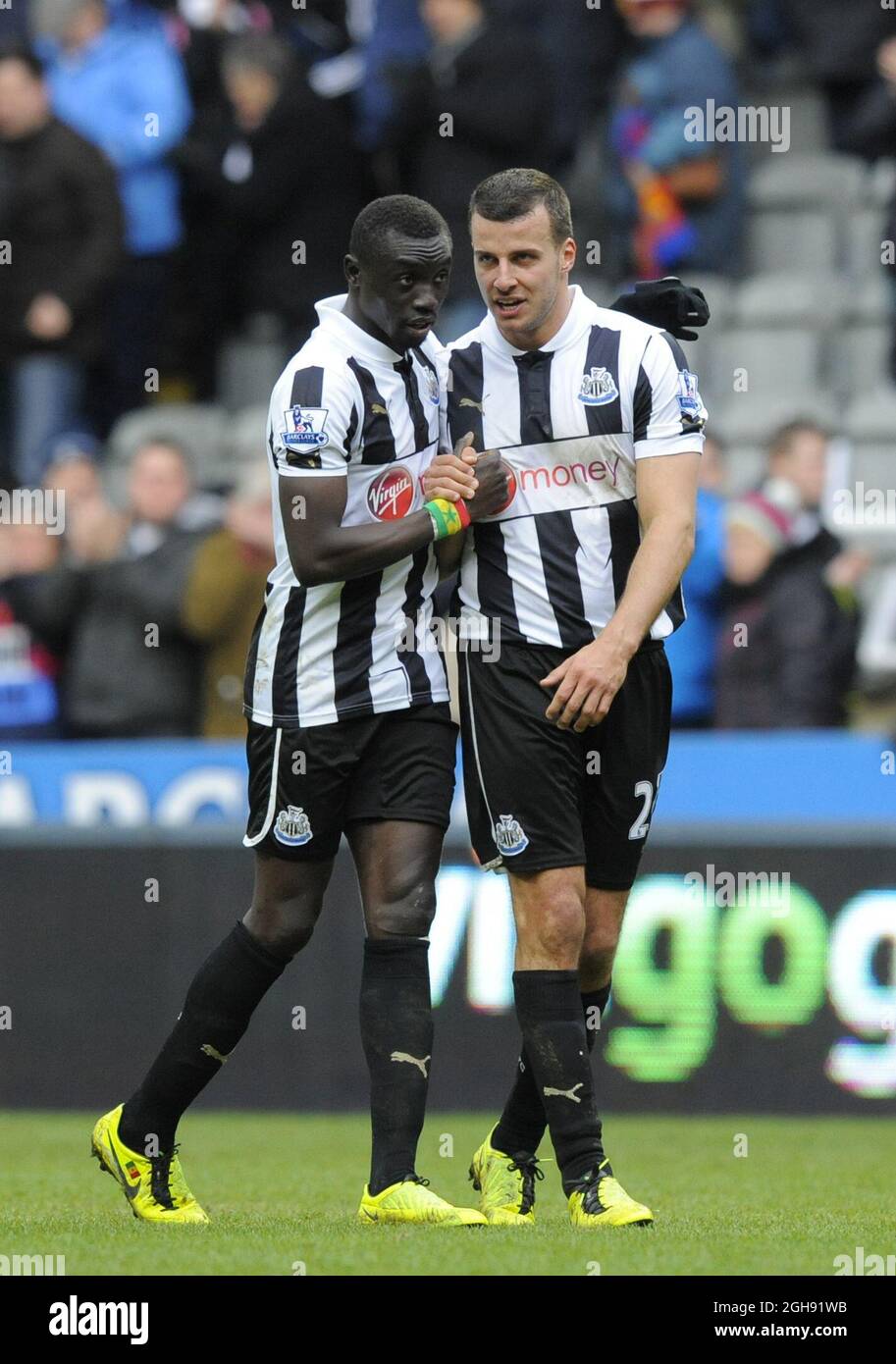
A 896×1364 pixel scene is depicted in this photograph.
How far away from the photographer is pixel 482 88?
438 inches

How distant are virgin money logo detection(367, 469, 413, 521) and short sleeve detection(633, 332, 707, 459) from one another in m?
0.55

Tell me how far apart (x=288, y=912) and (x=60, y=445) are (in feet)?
21.4

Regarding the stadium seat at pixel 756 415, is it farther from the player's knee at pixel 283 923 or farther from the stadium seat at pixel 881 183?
the player's knee at pixel 283 923

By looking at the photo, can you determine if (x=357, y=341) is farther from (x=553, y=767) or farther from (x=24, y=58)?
(x=24, y=58)

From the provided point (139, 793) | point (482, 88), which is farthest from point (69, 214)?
point (139, 793)

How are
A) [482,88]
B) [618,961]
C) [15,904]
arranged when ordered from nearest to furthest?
[618,961], [15,904], [482,88]

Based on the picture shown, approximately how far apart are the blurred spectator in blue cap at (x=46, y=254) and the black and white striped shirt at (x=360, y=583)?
6.15 meters

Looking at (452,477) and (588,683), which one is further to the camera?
(452,477)

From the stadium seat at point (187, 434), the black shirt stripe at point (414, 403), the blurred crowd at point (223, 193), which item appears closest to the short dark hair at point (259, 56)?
the blurred crowd at point (223, 193)

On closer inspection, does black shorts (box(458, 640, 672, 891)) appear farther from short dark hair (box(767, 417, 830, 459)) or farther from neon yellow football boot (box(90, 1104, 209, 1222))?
short dark hair (box(767, 417, 830, 459))

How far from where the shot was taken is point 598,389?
17.9 ft

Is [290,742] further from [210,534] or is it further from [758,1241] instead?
[210,534]

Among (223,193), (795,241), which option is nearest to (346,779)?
(223,193)

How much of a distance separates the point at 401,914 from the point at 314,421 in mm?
1131
